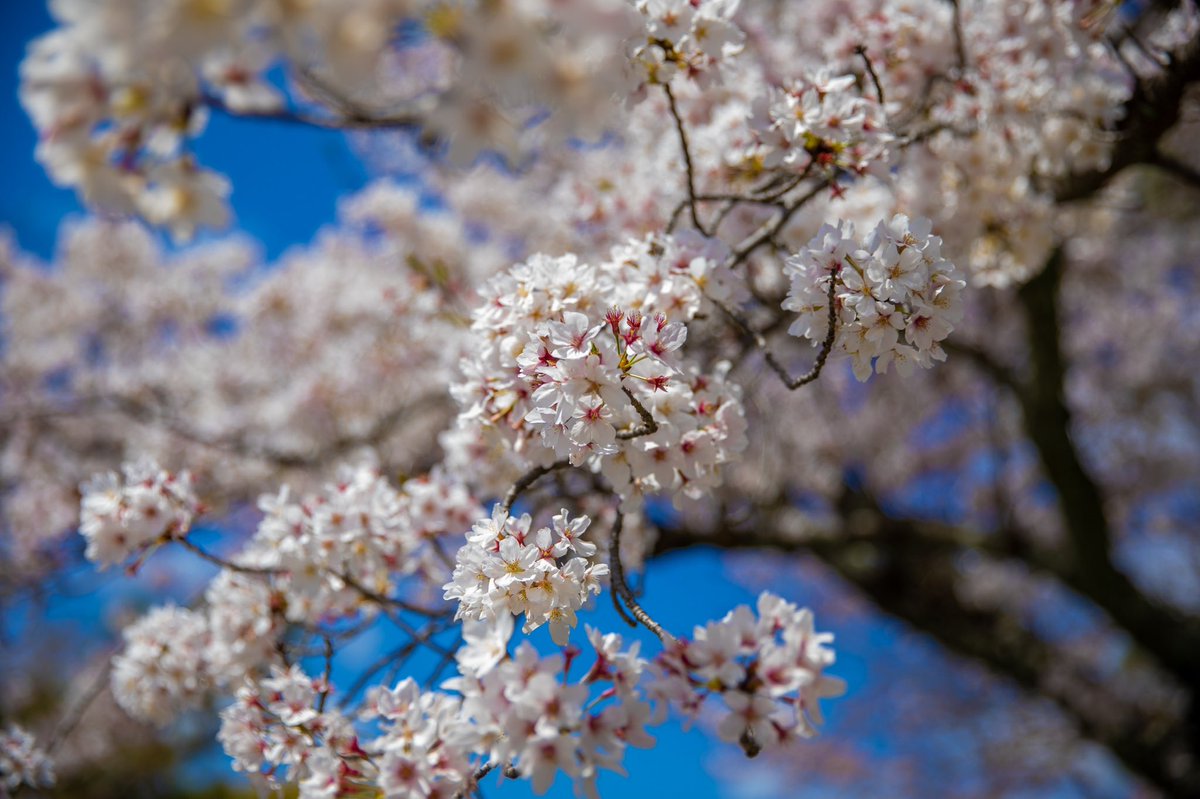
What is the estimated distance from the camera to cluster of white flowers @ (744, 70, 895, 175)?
1.80 metres

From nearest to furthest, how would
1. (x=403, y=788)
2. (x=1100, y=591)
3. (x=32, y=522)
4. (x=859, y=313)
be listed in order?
(x=403, y=788) < (x=859, y=313) < (x=1100, y=591) < (x=32, y=522)

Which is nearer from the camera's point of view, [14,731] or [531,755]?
[531,755]

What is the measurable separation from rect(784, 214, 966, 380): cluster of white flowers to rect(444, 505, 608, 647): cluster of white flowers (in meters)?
0.68

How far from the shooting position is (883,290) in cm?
146

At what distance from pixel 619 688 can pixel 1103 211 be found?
4154 mm

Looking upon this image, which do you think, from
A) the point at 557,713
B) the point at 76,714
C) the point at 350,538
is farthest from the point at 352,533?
the point at 76,714

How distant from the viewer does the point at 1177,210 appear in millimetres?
6168

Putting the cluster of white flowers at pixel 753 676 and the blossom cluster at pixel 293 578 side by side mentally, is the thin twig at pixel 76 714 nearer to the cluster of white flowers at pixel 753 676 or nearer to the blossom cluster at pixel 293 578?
the blossom cluster at pixel 293 578

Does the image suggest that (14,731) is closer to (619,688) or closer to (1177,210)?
(619,688)

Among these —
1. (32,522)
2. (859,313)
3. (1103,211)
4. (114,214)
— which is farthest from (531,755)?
(32,522)

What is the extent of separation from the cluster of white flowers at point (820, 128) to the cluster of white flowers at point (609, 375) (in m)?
0.33

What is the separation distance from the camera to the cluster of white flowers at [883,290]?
147 centimetres

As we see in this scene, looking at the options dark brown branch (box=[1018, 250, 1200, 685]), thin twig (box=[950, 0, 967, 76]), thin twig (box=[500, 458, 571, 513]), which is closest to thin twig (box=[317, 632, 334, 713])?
thin twig (box=[500, 458, 571, 513])

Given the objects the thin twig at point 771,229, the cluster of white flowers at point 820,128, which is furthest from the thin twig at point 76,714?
the cluster of white flowers at point 820,128
